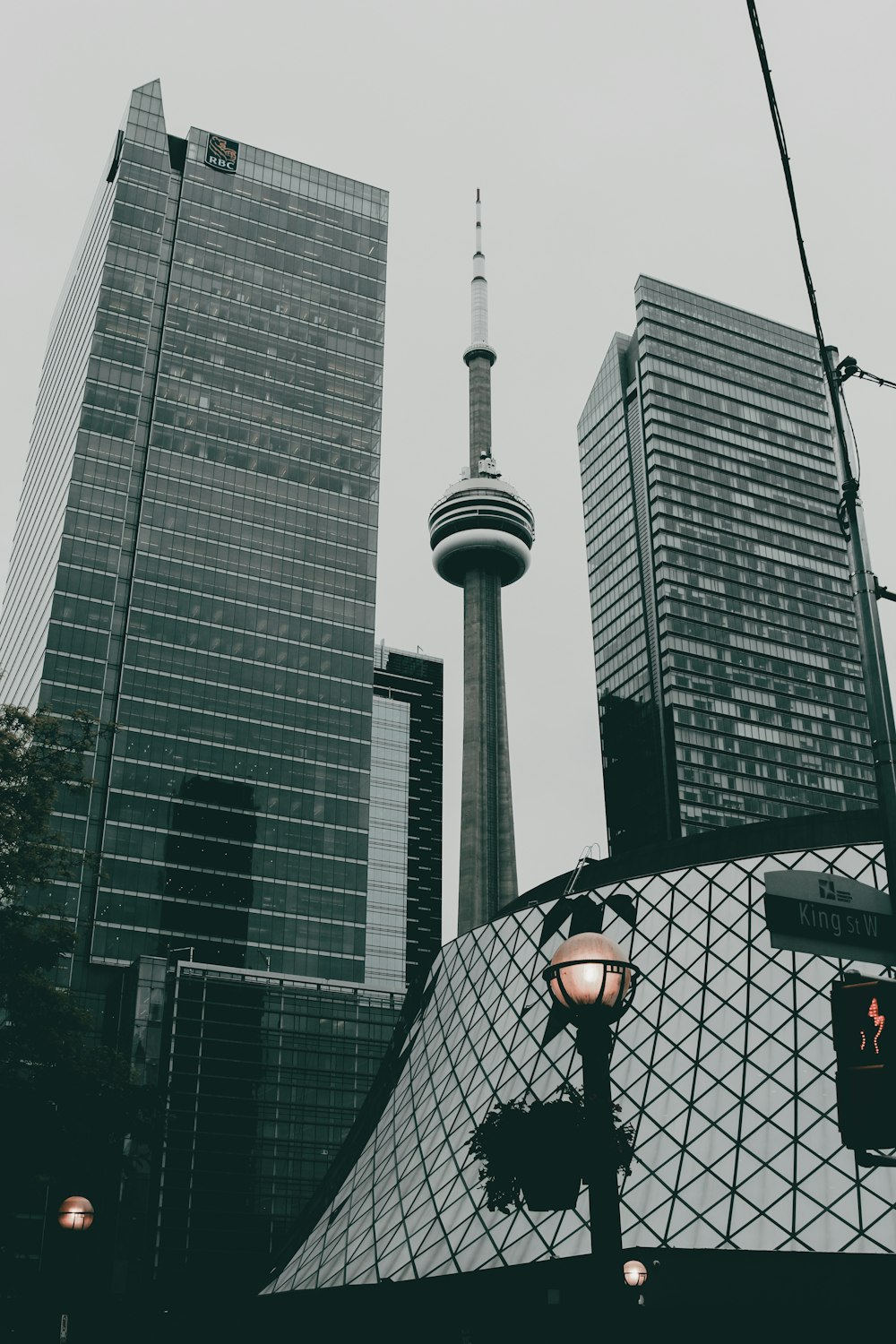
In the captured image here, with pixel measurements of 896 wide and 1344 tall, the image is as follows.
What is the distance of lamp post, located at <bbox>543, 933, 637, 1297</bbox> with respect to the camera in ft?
35.3

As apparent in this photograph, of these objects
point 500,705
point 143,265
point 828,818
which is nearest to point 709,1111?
point 828,818

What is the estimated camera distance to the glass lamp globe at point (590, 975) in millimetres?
11172

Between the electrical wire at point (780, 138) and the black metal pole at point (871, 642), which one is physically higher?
the electrical wire at point (780, 138)

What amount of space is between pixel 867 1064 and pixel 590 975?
3.47 metres

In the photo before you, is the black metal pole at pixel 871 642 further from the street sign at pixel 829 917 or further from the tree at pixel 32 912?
the tree at pixel 32 912

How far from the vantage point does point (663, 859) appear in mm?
72500

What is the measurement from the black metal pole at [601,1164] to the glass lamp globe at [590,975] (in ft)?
0.78

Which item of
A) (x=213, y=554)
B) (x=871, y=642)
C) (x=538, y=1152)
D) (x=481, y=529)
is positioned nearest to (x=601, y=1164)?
(x=871, y=642)

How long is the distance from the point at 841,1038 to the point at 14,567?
596 ft

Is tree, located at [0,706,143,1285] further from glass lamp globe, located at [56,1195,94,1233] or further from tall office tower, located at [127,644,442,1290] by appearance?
tall office tower, located at [127,644,442,1290]

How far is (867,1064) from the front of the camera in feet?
26.3

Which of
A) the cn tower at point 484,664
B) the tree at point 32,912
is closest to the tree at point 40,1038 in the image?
the tree at point 32,912

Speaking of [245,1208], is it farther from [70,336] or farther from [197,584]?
[70,336]

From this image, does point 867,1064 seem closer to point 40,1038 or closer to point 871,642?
point 871,642
